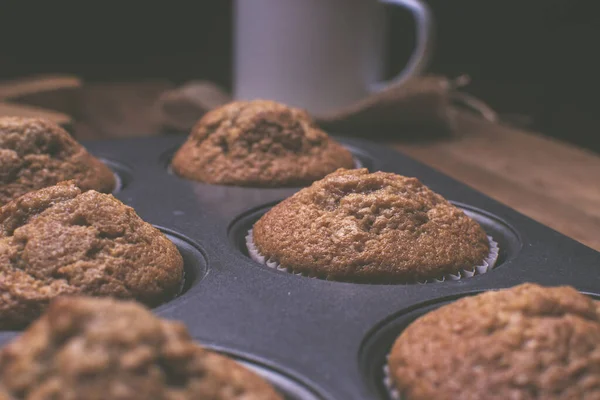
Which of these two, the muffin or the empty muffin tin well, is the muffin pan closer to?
the empty muffin tin well

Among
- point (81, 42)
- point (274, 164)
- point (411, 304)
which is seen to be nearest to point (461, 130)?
point (274, 164)

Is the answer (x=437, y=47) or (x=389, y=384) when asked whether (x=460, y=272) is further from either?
(x=437, y=47)

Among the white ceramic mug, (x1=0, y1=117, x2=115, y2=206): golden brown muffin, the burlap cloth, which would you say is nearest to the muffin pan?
(x1=0, y1=117, x2=115, y2=206): golden brown muffin

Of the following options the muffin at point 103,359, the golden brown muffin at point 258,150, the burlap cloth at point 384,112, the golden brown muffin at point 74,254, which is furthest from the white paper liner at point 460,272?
the burlap cloth at point 384,112

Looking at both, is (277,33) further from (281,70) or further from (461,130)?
(461,130)

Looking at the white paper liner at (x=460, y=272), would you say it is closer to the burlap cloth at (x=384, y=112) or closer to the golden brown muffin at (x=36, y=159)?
the golden brown muffin at (x=36, y=159)
